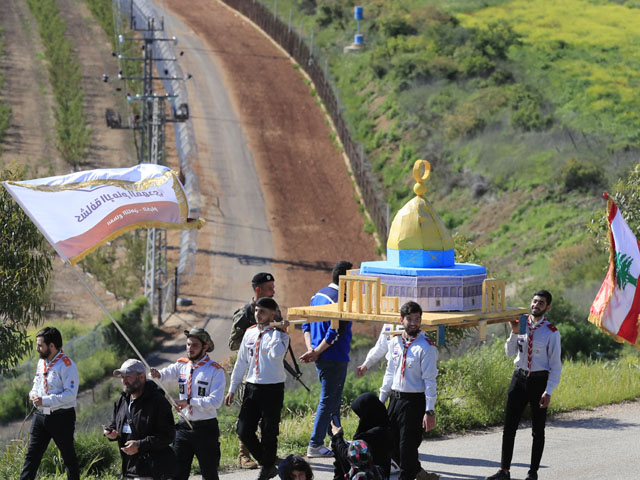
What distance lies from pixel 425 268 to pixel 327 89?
42822 millimetres

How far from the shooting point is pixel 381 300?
952cm

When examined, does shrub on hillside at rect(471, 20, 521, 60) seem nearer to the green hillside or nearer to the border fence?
the green hillside

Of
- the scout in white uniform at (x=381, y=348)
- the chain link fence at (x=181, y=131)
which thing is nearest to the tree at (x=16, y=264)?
the scout in white uniform at (x=381, y=348)

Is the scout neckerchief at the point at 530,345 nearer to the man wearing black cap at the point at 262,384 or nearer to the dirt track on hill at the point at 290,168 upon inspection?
the man wearing black cap at the point at 262,384

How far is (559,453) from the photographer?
11.7 meters

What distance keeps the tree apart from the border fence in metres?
23.0

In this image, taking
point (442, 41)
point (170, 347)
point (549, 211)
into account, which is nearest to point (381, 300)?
point (170, 347)

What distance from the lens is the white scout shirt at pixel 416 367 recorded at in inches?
364

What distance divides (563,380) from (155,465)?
324 inches

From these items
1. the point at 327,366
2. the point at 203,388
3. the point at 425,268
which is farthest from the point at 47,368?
the point at 425,268

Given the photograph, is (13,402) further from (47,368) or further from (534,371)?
(534,371)

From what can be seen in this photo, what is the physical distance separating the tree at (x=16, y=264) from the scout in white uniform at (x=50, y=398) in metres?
6.76

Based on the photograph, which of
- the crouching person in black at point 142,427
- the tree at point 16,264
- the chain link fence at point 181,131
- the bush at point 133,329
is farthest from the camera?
the chain link fence at point 181,131

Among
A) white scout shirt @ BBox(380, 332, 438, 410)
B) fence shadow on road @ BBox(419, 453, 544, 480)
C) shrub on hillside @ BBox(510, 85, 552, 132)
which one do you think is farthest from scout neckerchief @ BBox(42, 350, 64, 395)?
shrub on hillside @ BBox(510, 85, 552, 132)
